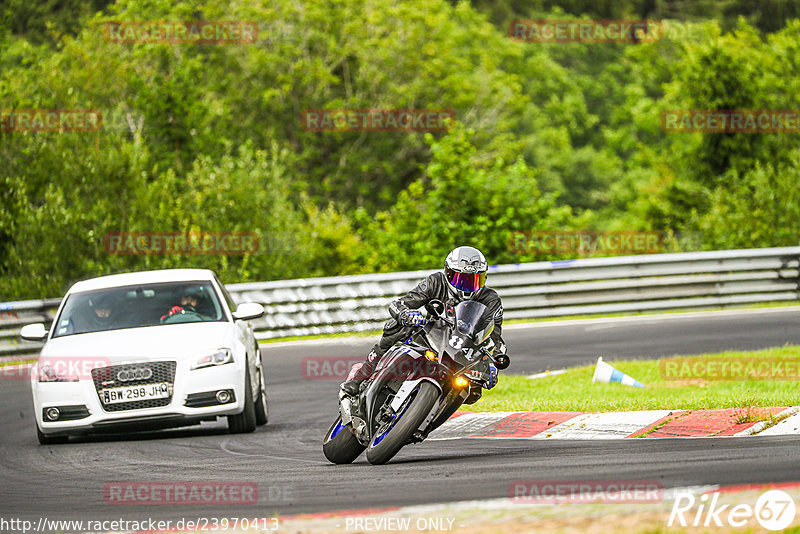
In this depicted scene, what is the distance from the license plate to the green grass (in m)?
3.10

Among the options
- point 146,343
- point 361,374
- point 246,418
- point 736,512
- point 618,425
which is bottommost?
point 246,418

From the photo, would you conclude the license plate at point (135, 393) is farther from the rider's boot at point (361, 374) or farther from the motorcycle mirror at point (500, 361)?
the motorcycle mirror at point (500, 361)

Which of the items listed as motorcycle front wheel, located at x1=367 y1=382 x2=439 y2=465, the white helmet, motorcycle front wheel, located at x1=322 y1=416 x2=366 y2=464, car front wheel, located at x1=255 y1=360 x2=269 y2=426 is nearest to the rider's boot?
motorcycle front wheel, located at x1=322 y1=416 x2=366 y2=464

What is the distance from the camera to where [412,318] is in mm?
8312

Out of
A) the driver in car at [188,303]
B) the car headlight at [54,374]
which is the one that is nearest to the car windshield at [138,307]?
the driver in car at [188,303]

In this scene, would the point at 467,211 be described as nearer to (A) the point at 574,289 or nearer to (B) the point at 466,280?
(A) the point at 574,289

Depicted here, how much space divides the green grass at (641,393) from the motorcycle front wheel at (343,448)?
287cm

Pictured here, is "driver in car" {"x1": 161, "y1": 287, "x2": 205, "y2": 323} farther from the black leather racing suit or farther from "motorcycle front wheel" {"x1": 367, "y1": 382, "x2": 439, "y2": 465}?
"motorcycle front wheel" {"x1": 367, "y1": 382, "x2": 439, "y2": 465}

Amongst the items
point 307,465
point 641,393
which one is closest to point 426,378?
point 307,465

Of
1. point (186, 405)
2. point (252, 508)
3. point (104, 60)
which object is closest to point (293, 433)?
point (186, 405)

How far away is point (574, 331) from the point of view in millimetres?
19672

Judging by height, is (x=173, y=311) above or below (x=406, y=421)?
below

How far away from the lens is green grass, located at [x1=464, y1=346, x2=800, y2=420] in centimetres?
1072

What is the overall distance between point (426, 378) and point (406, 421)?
0.32 metres
